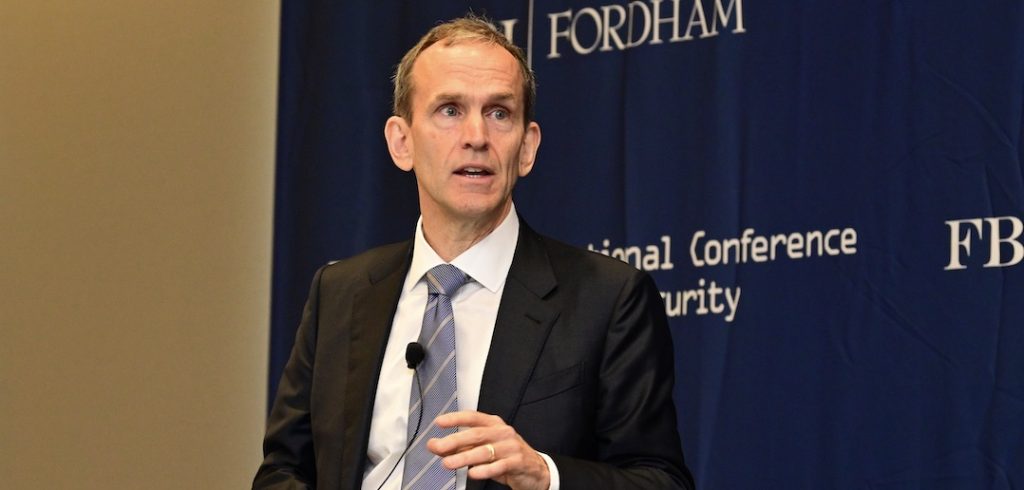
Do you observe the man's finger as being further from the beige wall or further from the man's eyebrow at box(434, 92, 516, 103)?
the beige wall

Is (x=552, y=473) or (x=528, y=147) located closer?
(x=552, y=473)

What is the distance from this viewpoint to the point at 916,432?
11.5 feet

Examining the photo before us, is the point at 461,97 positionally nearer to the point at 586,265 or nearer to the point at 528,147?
the point at 528,147

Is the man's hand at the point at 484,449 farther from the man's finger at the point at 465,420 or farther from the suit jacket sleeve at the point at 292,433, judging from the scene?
the suit jacket sleeve at the point at 292,433

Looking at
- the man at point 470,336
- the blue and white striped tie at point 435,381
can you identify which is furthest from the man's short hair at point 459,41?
the blue and white striped tie at point 435,381

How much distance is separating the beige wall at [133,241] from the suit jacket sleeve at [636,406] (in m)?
2.28

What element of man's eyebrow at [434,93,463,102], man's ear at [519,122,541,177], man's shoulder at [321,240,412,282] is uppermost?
man's eyebrow at [434,93,463,102]

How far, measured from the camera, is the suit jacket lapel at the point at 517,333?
2.57m

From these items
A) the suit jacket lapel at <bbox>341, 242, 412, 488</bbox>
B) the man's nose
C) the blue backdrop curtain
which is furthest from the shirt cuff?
the blue backdrop curtain

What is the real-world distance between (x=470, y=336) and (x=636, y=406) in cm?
33

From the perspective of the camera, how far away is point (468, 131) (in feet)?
9.03

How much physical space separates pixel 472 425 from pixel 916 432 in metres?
1.62

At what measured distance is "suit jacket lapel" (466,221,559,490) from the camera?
257cm

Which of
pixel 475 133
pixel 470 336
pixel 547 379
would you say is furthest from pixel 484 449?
pixel 475 133
